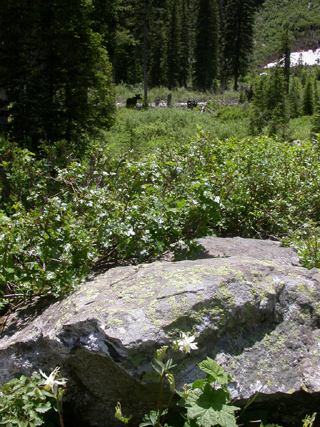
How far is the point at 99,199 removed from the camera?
11.6 feet

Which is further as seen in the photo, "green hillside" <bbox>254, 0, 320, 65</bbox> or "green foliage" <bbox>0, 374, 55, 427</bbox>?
"green hillside" <bbox>254, 0, 320, 65</bbox>

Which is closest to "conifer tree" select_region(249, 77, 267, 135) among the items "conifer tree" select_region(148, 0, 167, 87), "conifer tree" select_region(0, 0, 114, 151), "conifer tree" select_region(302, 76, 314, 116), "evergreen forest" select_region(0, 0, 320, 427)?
"conifer tree" select_region(0, 0, 114, 151)

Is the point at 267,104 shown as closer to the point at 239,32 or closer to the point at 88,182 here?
the point at 88,182

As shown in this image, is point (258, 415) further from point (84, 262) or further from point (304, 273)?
point (84, 262)

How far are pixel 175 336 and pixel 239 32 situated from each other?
55.3 metres

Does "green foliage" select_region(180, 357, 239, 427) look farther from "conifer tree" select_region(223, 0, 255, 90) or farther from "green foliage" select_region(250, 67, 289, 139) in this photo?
"conifer tree" select_region(223, 0, 255, 90)

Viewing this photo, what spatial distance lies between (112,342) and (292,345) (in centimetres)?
122

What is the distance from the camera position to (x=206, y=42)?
5131 centimetres

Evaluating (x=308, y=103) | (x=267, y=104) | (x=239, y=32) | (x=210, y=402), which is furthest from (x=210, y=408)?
(x=239, y=32)

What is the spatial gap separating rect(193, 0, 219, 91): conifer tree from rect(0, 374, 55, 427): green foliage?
52.4 metres

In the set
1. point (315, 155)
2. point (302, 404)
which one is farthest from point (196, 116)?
point (302, 404)

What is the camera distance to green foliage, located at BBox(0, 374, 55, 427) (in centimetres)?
214

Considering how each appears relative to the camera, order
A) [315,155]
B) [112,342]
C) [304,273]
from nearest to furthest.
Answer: [112,342] → [304,273] → [315,155]

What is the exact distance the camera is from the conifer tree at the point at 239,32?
163 ft
